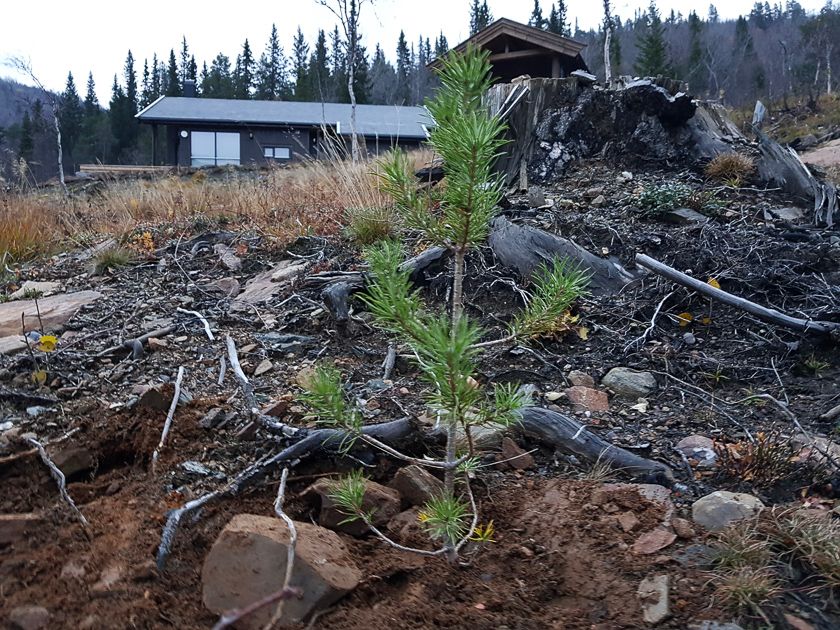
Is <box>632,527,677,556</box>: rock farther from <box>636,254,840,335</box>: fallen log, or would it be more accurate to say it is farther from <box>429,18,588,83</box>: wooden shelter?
<box>429,18,588,83</box>: wooden shelter

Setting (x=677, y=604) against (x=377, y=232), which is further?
(x=377, y=232)

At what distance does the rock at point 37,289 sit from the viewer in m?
4.74

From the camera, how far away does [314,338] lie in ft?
11.7

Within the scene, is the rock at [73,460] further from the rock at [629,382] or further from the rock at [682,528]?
the rock at [629,382]

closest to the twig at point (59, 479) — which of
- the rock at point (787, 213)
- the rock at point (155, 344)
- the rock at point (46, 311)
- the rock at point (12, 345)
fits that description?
the rock at point (155, 344)

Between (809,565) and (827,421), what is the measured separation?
48.1 inches

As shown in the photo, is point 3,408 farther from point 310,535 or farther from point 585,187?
point 585,187

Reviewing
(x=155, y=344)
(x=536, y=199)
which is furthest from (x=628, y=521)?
(x=536, y=199)

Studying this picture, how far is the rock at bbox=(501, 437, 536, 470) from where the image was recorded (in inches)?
89.4

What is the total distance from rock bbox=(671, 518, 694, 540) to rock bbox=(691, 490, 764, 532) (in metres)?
0.05

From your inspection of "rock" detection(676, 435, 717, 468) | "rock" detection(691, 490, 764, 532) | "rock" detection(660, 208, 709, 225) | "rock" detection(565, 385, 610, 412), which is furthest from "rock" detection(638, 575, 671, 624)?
"rock" detection(660, 208, 709, 225)

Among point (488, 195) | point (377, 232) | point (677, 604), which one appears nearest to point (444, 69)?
point (488, 195)

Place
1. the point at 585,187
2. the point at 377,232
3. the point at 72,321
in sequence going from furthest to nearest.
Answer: the point at 585,187, the point at 377,232, the point at 72,321

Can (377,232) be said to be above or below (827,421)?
above
